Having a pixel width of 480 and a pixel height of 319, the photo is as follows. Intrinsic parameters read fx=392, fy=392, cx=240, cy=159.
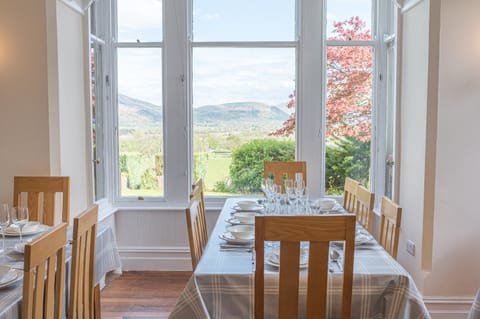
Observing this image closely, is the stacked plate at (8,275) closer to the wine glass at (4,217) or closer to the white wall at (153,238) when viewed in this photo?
the wine glass at (4,217)

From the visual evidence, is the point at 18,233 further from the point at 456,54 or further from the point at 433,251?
the point at 456,54

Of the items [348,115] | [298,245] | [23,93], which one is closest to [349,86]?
[348,115]

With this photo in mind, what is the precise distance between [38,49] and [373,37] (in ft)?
9.46

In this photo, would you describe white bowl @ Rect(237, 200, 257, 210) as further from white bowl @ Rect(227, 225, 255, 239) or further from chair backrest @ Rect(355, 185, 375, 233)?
chair backrest @ Rect(355, 185, 375, 233)

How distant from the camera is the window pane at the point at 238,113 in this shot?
3.81 meters

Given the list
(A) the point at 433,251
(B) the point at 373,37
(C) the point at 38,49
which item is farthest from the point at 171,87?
(A) the point at 433,251

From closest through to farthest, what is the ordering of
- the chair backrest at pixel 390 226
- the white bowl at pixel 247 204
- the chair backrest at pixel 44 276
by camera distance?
the chair backrest at pixel 44 276
the chair backrest at pixel 390 226
the white bowl at pixel 247 204

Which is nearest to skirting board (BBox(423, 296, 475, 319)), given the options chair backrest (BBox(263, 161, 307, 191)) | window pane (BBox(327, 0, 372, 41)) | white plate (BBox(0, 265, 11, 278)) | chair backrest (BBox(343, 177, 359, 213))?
chair backrest (BBox(343, 177, 359, 213))

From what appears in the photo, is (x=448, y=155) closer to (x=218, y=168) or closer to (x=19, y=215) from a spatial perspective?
(x=218, y=168)

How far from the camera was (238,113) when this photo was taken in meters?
3.87

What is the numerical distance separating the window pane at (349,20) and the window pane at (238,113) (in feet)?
1.82

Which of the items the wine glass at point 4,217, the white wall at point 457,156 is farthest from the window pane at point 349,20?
the wine glass at point 4,217

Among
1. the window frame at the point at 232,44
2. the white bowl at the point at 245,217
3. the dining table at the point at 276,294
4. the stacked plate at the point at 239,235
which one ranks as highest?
the window frame at the point at 232,44

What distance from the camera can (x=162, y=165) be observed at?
386cm
